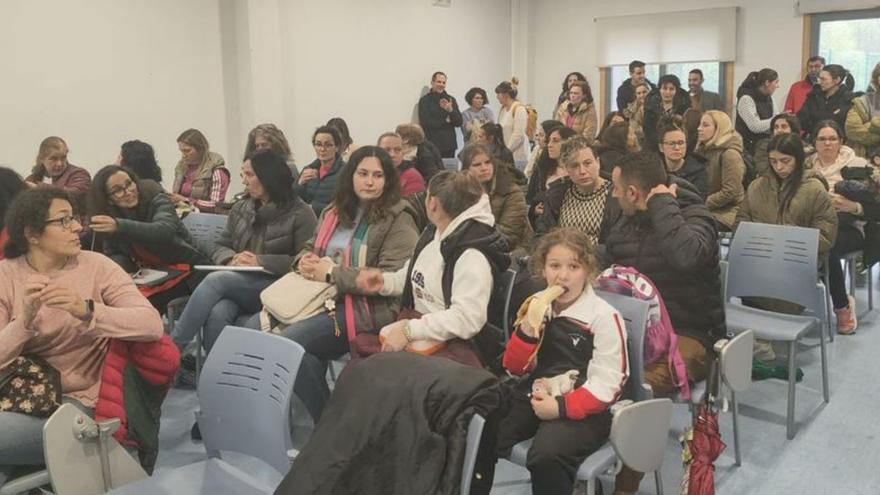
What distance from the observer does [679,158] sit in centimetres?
452

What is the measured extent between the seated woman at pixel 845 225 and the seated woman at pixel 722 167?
1.35 ft

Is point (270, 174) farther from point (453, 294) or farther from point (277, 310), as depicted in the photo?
point (453, 294)

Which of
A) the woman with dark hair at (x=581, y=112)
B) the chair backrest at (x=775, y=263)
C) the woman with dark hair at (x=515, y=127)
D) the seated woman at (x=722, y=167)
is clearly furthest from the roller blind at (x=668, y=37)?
the chair backrest at (x=775, y=263)

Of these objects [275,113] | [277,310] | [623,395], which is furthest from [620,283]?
[275,113]

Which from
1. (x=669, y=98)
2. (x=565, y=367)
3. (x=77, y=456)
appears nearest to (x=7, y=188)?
(x=77, y=456)

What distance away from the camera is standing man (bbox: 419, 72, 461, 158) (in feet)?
29.4

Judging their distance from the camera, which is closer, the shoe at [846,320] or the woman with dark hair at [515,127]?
the shoe at [846,320]

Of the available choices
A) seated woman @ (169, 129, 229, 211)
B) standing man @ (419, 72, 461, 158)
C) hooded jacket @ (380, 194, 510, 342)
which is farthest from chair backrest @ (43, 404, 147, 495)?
standing man @ (419, 72, 461, 158)

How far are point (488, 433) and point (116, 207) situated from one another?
254cm

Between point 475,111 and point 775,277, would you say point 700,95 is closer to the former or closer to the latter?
point 475,111

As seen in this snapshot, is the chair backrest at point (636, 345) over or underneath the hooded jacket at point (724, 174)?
underneath

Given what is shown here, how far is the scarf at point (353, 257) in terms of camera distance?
2.99 meters

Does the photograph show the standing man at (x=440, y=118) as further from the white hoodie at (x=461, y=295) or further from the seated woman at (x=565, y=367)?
the seated woman at (x=565, y=367)

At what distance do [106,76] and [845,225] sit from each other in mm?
5346
